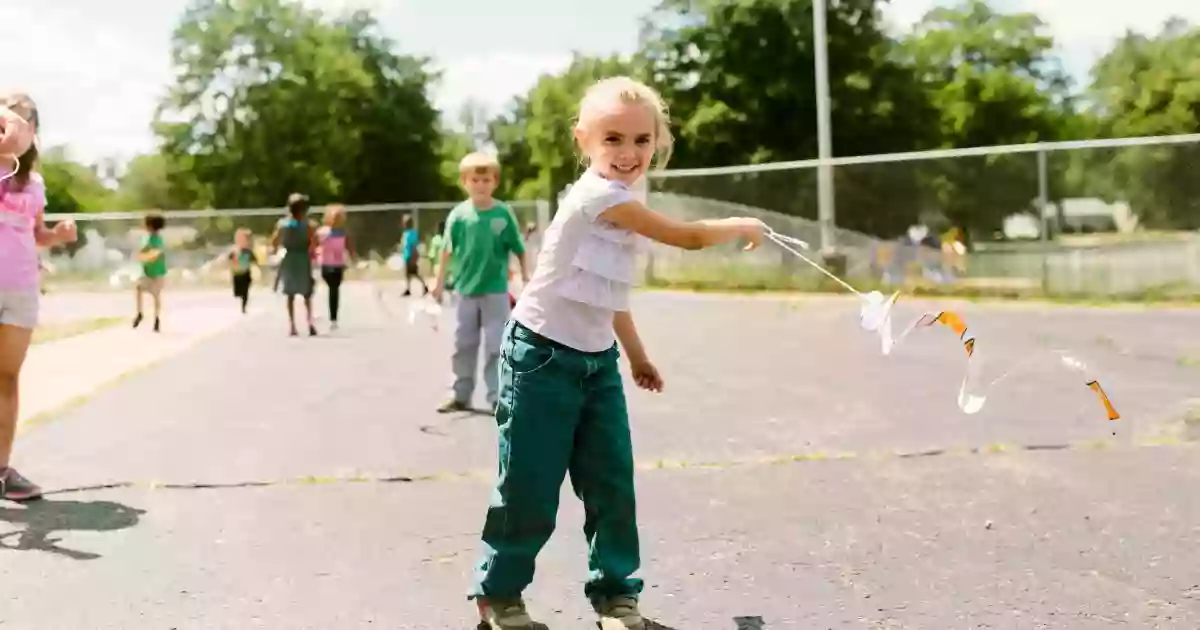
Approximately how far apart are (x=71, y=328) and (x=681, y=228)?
47.9 ft

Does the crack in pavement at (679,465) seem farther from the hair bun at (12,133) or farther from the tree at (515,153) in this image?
the tree at (515,153)


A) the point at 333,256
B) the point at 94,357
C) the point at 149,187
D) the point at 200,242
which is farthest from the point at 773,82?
the point at 149,187

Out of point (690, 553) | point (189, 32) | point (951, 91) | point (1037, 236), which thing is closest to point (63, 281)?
point (1037, 236)

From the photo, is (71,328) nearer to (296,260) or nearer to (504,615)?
(296,260)

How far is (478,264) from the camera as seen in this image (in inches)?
295

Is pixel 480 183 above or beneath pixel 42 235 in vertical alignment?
above

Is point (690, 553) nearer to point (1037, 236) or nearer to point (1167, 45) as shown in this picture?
point (1037, 236)

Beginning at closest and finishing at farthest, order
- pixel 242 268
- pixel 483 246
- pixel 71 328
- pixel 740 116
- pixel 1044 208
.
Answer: pixel 483 246, pixel 71 328, pixel 1044 208, pixel 242 268, pixel 740 116

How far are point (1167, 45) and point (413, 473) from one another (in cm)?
7193

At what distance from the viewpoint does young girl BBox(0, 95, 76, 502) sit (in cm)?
490

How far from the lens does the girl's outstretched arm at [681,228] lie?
122 inches

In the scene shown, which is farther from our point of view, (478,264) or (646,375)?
(478,264)

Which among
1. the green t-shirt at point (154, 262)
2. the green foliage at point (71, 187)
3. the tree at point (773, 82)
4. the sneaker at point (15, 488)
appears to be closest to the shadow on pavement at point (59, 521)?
the sneaker at point (15, 488)

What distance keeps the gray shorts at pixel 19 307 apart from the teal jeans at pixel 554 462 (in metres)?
2.68
